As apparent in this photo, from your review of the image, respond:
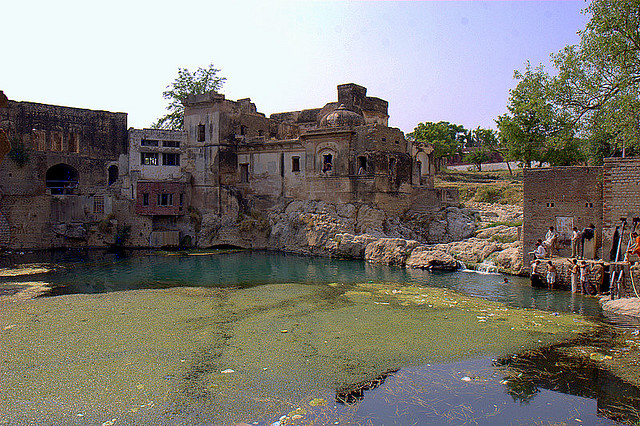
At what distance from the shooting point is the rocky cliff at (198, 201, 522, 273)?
2273cm

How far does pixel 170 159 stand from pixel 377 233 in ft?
47.4

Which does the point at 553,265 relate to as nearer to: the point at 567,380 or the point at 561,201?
the point at 561,201

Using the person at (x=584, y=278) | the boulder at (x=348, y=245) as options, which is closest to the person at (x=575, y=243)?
the person at (x=584, y=278)

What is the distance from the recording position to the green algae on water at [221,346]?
23.0 ft

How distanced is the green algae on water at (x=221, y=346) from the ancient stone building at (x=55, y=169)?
17417mm

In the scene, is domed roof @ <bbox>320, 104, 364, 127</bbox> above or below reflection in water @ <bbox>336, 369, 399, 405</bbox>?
above

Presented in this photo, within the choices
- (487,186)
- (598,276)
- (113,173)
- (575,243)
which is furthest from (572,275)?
(113,173)

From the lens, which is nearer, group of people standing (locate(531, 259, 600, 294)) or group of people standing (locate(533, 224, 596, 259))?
group of people standing (locate(531, 259, 600, 294))

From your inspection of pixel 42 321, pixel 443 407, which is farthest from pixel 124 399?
pixel 42 321

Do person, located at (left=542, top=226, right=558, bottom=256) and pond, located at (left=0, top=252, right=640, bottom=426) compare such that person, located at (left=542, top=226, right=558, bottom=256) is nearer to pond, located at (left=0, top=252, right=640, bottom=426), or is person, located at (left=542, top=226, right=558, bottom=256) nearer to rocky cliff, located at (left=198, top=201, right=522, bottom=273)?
pond, located at (left=0, top=252, right=640, bottom=426)

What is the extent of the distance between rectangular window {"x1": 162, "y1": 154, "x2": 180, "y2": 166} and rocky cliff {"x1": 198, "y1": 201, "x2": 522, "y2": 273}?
4285 mm

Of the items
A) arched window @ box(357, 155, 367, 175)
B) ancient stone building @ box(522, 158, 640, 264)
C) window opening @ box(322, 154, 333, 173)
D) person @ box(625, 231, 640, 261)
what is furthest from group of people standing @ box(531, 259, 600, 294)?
window opening @ box(322, 154, 333, 173)

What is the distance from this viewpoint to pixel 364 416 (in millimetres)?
6816

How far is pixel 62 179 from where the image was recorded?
108ft
